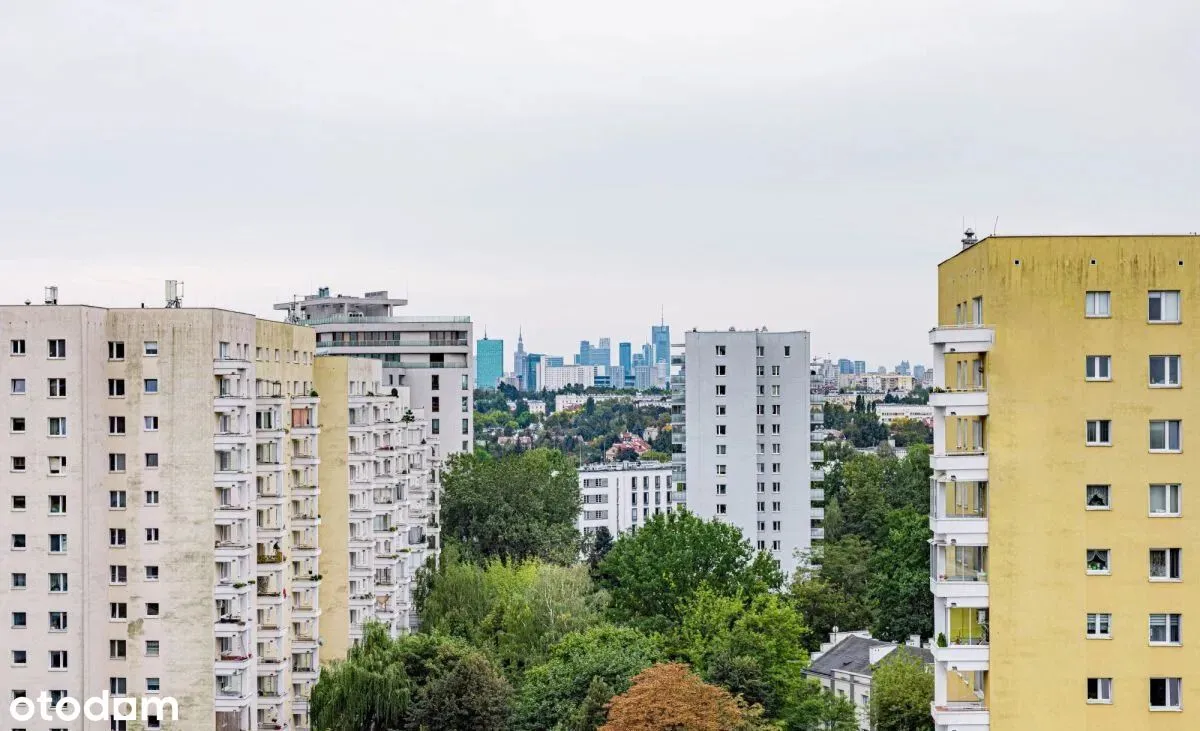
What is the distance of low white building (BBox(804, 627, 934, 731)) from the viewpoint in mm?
66688

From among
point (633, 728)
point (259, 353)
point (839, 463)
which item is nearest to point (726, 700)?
point (633, 728)

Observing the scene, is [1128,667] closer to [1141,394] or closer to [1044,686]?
[1044,686]

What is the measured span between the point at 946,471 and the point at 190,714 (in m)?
30.3

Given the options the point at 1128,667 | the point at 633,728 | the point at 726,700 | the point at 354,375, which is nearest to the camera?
the point at 1128,667

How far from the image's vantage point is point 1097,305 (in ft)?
104

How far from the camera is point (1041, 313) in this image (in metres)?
31.7

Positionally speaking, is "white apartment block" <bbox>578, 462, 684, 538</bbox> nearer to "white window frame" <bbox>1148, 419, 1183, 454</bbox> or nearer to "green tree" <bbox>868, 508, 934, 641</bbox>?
"green tree" <bbox>868, 508, 934, 641</bbox>

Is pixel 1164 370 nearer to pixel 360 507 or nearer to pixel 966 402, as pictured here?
pixel 966 402

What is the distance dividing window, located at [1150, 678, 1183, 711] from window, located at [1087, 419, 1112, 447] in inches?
205

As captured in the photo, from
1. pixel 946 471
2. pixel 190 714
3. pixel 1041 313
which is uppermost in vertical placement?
pixel 1041 313

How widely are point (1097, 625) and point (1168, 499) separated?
10.3ft

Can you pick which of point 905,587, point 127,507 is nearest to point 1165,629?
point 127,507

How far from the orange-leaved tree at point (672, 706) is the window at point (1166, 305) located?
72.1 feet

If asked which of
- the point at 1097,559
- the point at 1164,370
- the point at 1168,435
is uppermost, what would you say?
the point at 1164,370
